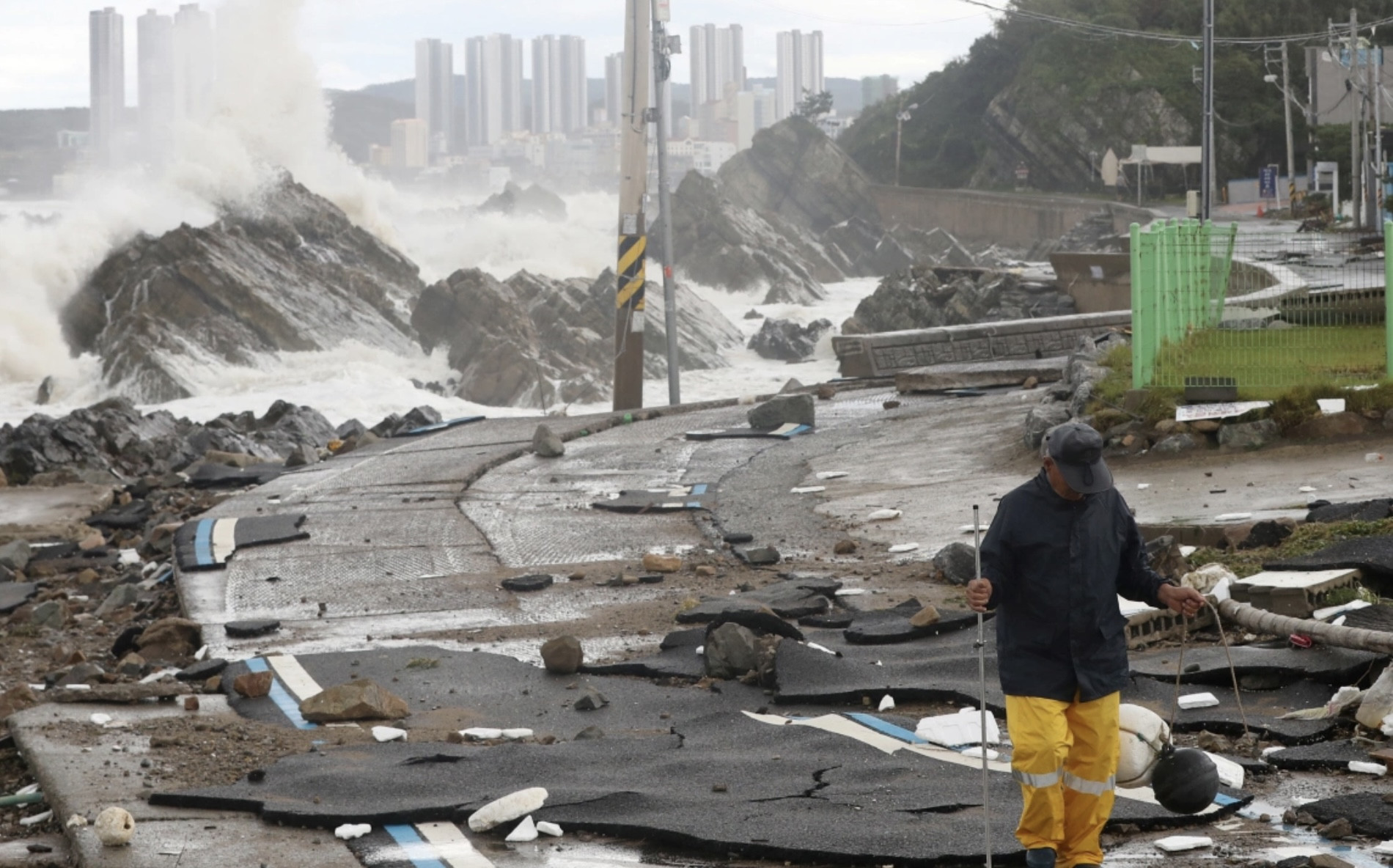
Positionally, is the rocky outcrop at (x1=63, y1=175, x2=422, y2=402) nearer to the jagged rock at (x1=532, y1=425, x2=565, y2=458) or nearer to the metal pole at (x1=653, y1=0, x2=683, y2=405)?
the metal pole at (x1=653, y1=0, x2=683, y2=405)

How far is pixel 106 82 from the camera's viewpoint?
86.8m

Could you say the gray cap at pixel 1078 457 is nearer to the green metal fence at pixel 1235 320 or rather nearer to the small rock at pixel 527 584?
the small rock at pixel 527 584

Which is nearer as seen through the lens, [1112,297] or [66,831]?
[66,831]

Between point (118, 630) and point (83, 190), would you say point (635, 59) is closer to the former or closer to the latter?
point (118, 630)

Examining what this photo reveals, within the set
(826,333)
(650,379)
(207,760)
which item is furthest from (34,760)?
(826,333)

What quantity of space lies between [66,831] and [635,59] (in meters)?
16.1

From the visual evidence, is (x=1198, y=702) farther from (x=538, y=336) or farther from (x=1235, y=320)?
(x=538, y=336)

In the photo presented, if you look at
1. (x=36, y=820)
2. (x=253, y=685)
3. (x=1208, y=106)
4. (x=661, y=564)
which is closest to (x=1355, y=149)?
(x=1208, y=106)

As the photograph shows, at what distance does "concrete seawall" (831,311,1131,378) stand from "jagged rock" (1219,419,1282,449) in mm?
9643

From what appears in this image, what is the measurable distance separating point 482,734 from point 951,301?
32.3 metres

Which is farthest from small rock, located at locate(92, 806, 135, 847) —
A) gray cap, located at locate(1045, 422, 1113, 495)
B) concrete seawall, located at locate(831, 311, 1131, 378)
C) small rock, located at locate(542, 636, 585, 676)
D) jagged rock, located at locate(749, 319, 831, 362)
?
jagged rock, located at locate(749, 319, 831, 362)

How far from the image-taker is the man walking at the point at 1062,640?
4.81 meters

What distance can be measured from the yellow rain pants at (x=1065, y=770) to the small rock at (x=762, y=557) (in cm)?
606

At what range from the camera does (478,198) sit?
110438 millimetres
